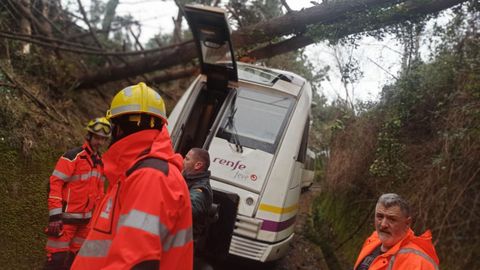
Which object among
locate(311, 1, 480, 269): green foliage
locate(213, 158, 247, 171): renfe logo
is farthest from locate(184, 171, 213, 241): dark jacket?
locate(311, 1, 480, 269): green foliage

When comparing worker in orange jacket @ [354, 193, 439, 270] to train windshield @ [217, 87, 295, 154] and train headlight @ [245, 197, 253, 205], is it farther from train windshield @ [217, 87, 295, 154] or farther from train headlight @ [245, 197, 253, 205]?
train windshield @ [217, 87, 295, 154]

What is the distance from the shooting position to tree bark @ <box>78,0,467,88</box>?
17.6 ft

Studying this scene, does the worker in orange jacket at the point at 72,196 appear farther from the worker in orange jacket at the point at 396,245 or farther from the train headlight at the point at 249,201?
the worker in orange jacket at the point at 396,245

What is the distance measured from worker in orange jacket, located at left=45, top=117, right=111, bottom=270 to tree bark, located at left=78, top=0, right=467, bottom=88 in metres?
3.18

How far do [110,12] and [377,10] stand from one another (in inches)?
371

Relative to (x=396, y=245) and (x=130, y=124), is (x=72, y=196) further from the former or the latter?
(x=396, y=245)

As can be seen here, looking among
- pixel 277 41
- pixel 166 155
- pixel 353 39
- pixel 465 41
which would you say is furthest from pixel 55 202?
pixel 465 41

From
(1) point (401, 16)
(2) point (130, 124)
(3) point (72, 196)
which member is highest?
(1) point (401, 16)

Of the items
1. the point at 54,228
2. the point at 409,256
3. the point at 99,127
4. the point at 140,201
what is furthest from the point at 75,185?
the point at 409,256

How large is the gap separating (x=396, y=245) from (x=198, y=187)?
57.0 inches

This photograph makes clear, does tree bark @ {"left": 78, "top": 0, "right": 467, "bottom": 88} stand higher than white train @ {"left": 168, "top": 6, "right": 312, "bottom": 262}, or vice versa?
tree bark @ {"left": 78, "top": 0, "right": 467, "bottom": 88}

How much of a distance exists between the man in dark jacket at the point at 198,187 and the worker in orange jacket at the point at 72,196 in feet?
3.51

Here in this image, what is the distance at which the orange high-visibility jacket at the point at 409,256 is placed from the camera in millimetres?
2377

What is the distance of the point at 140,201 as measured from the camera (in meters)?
1.78
